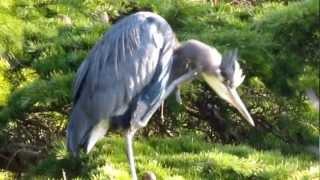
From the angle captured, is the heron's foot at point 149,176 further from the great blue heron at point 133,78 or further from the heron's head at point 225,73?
the heron's head at point 225,73

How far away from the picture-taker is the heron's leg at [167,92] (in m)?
3.09

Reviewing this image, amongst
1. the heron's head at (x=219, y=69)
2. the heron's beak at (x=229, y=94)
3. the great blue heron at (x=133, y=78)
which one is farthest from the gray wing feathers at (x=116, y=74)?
the heron's beak at (x=229, y=94)

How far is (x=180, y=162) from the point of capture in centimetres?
316

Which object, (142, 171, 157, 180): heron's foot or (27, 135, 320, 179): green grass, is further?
(27, 135, 320, 179): green grass

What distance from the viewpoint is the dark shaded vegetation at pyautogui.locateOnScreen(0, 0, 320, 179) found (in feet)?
10.6

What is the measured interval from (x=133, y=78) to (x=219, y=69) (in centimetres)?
30

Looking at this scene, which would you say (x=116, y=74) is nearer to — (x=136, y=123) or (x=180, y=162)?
(x=136, y=123)

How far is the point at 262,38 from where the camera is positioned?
3521mm

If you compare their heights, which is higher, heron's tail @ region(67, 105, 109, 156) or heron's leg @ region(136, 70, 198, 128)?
heron's leg @ region(136, 70, 198, 128)

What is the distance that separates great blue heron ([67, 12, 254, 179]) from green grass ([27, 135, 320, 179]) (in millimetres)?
128

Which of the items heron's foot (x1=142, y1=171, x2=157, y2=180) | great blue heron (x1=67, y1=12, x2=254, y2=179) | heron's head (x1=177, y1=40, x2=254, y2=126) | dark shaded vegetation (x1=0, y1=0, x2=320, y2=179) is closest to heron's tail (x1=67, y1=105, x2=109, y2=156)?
great blue heron (x1=67, y1=12, x2=254, y2=179)

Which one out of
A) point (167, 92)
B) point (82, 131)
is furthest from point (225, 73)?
point (82, 131)

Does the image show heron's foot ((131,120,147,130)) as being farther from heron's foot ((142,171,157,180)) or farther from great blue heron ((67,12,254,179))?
heron's foot ((142,171,157,180))

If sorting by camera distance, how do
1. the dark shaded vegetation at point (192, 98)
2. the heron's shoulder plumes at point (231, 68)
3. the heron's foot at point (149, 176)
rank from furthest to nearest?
the dark shaded vegetation at point (192, 98) < the heron's shoulder plumes at point (231, 68) < the heron's foot at point (149, 176)
